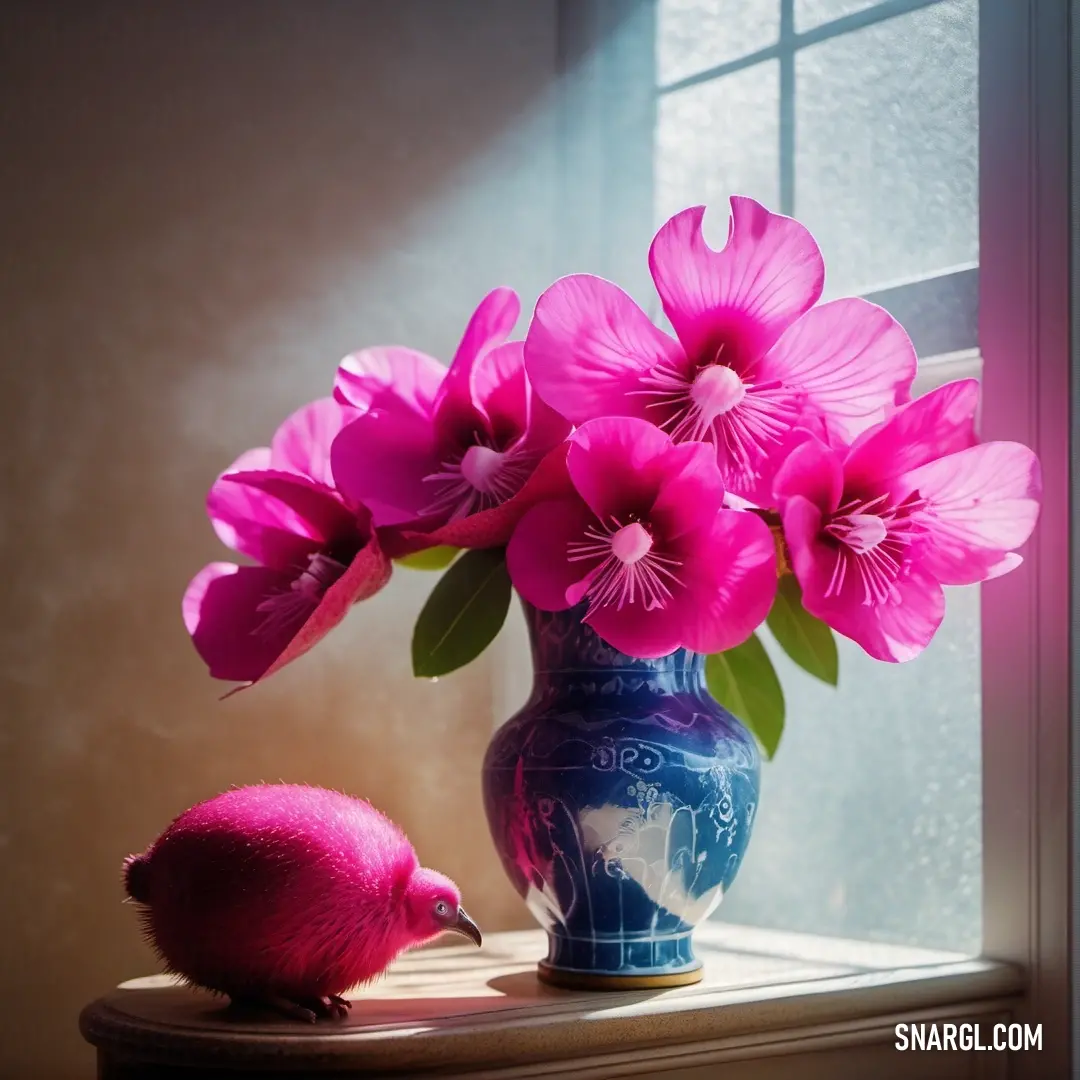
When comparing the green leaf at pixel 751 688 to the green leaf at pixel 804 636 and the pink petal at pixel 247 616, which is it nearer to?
the green leaf at pixel 804 636

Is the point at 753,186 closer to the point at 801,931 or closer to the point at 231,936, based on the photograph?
the point at 801,931

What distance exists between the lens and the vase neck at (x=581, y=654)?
3.29 ft

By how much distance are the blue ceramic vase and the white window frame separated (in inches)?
9.4

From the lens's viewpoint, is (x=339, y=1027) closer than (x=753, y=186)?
Yes

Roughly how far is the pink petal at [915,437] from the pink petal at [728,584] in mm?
87

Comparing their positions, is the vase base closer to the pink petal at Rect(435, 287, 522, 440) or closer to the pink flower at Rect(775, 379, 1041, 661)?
the pink flower at Rect(775, 379, 1041, 661)

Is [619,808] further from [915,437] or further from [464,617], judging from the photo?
[915,437]

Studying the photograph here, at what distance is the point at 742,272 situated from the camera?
2.97ft

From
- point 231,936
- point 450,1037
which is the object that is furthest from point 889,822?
point 231,936

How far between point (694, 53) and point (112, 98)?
0.65m

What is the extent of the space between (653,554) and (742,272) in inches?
8.2

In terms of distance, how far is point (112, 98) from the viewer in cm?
131

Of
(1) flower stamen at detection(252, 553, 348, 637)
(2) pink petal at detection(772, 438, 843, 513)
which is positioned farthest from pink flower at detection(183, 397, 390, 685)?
(2) pink petal at detection(772, 438, 843, 513)

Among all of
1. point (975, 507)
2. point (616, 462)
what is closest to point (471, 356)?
point (616, 462)
